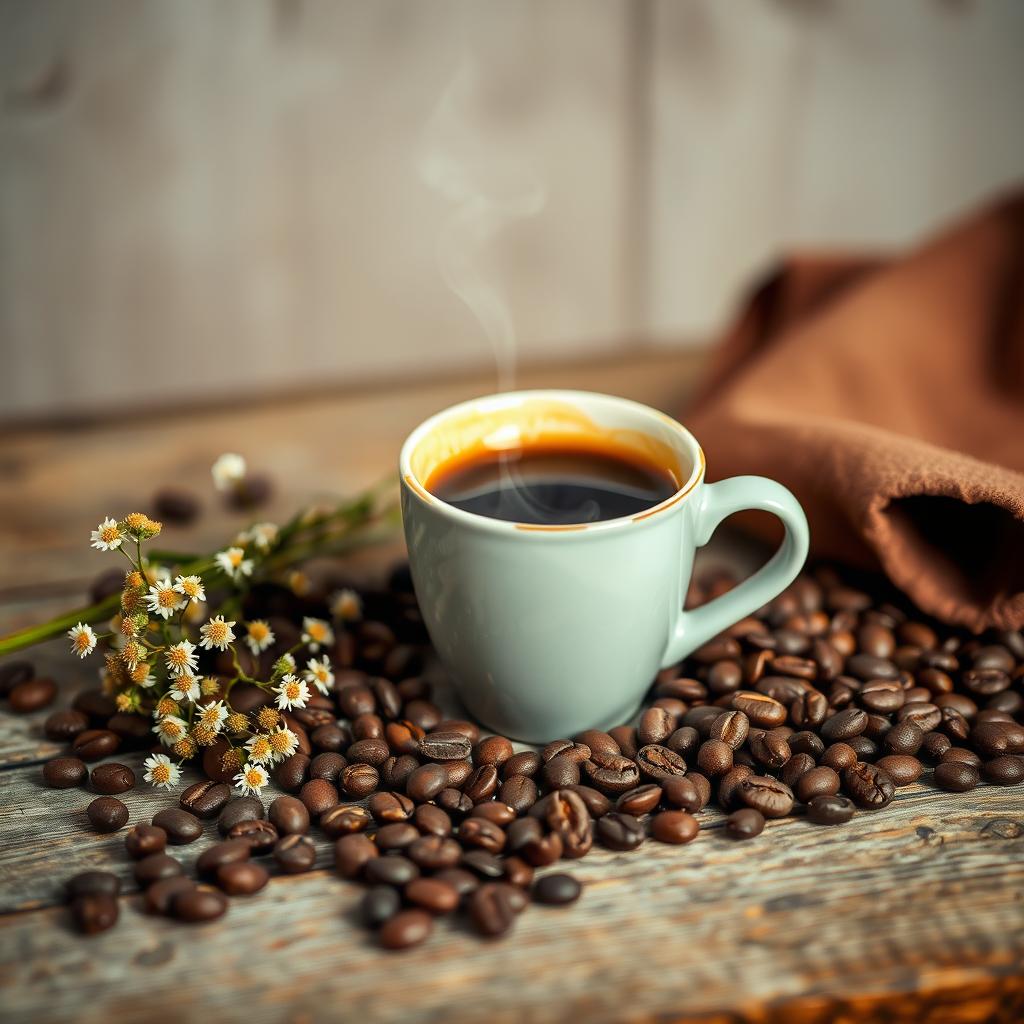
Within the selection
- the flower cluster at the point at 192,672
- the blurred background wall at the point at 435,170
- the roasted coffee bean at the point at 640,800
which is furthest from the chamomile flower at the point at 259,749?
the blurred background wall at the point at 435,170

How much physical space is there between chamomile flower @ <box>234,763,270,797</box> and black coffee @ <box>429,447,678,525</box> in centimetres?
30

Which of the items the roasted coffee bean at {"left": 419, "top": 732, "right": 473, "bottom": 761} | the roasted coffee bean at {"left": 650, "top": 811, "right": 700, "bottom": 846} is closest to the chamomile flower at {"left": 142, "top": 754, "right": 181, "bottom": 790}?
the roasted coffee bean at {"left": 419, "top": 732, "right": 473, "bottom": 761}

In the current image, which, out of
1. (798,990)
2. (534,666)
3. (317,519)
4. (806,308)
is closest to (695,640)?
(534,666)

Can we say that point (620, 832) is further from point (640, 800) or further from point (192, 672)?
point (192, 672)

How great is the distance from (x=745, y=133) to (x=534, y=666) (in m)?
1.24

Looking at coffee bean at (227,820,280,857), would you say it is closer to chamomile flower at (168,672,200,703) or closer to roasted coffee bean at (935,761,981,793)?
chamomile flower at (168,672,200,703)

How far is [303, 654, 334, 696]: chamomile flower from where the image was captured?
98cm

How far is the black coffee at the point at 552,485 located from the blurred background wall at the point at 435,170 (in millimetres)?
795

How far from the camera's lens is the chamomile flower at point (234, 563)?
100 centimetres

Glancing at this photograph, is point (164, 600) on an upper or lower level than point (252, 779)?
upper

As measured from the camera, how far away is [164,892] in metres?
0.79

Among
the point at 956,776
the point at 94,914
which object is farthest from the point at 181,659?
the point at 956,776

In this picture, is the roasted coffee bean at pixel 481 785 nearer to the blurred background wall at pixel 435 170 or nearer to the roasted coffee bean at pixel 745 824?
the roasted coffee bean at pixel 745 824

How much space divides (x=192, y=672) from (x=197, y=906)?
10.3 inches
